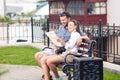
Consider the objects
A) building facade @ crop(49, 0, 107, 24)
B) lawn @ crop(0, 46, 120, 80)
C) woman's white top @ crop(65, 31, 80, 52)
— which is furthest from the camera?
building facade @ crop(49, 0, 107, 24)

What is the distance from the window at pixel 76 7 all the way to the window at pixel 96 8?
4.22 feet

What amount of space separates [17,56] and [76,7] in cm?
2576

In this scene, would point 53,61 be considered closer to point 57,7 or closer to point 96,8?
point 96,8

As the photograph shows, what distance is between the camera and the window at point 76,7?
125 feet

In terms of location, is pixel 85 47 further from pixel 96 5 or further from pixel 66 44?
pixel 96 5

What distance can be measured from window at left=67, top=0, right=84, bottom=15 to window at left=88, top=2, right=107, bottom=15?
128cm

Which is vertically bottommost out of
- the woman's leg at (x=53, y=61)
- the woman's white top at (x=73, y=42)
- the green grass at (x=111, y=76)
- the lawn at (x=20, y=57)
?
the green grass at (x=111, y=76)

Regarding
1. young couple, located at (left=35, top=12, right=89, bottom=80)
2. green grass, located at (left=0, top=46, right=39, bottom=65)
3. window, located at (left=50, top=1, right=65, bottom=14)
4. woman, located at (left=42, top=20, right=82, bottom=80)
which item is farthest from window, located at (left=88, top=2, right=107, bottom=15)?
woman, located at (left=42, top=20, right=82, bottom=80)

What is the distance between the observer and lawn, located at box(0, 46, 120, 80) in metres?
9.89

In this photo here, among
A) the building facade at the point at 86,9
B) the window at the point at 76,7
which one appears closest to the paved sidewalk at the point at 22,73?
the building facade at the point at 86,9

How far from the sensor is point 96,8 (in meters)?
37.1

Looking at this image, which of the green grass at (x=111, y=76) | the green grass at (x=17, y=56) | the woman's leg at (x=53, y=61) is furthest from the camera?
the green grass at (x=17, y=56)

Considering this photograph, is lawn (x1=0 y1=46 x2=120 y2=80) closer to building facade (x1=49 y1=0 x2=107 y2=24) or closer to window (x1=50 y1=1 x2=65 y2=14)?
building facade (x1=49 y1=0 x2=107 y2=24)

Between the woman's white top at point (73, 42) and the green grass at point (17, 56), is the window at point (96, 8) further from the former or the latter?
the woman's white top at point (73, 42)
